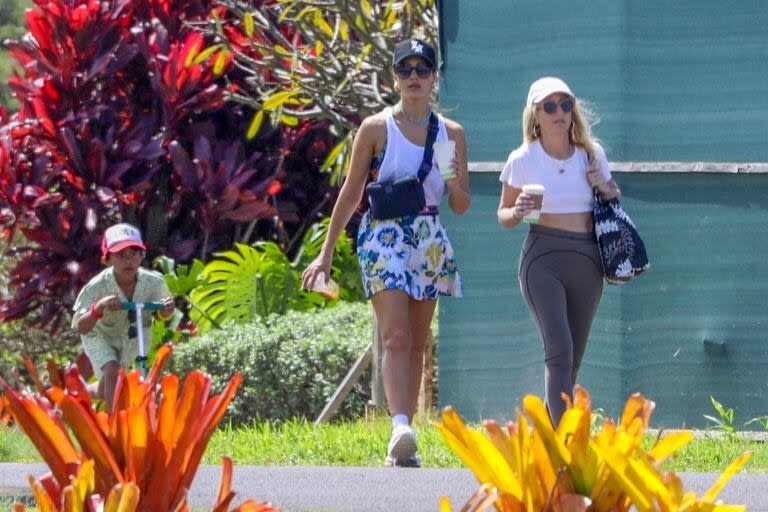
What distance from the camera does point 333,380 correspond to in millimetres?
10711

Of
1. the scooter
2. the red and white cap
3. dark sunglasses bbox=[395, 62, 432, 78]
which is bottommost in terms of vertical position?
the scooter

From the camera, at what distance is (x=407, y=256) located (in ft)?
22.3

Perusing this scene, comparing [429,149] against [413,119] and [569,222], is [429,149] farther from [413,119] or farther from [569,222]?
[569,222]

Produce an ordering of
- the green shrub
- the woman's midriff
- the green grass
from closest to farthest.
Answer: the woman's midriff < the green grass < the green shrub

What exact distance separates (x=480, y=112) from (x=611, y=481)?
6.49m

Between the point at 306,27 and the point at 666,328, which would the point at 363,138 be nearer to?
the point at 666,328

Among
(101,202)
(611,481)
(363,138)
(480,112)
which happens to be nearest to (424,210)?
(363,138)

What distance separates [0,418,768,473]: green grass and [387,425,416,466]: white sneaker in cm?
32

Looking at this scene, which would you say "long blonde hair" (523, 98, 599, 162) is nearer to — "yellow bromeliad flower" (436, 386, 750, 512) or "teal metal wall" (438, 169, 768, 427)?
"teal metal wall" (438, 169, 768, 427)

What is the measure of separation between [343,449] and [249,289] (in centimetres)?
450

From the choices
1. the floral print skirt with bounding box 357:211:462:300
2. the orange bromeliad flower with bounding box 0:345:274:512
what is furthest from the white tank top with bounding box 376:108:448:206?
the orange bromeliad flower with bounding box 0:345:274:512

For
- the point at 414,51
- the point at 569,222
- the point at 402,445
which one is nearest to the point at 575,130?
the point at 569,222

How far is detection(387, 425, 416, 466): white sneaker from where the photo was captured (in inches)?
261

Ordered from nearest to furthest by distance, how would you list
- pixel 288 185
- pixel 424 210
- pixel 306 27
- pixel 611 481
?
pixel 611 481 < pixel 424 210 < pixel 306 27 < pixel 288 185
